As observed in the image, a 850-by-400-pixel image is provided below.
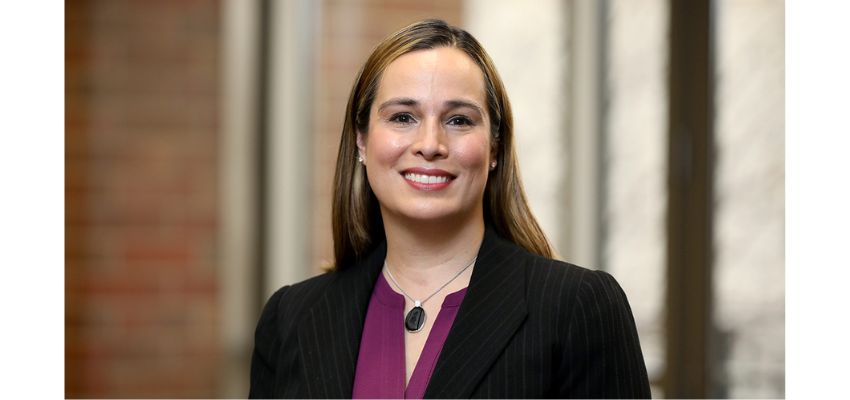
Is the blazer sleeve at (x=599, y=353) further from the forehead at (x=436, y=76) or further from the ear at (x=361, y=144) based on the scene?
the ear at (x=361, y=144)

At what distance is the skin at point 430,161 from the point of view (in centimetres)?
150

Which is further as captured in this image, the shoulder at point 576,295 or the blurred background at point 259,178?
the blurred background at point 259,178

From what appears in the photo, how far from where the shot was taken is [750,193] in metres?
3.38

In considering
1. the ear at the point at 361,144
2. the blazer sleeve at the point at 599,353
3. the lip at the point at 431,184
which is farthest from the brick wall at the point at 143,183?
the blazer sleeve at the point at 599,353

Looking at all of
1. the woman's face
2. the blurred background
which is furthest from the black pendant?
the blurred background

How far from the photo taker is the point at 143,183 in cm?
330

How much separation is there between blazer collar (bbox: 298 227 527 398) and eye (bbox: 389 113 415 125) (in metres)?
0.22

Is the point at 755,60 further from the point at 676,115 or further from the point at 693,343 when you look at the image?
the point at 693,343

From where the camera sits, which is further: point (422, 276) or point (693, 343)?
point (693, 343)

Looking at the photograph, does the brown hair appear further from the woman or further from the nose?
the nose

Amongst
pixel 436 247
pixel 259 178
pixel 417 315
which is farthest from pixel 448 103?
pixel 259 178
